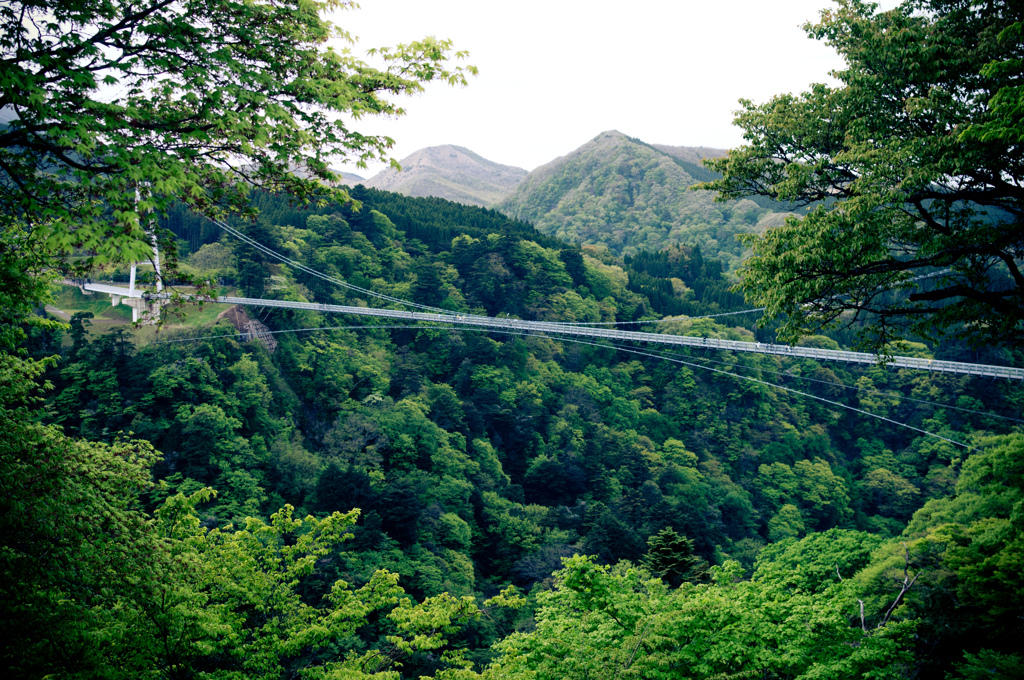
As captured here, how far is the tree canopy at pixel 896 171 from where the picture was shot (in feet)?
13.0

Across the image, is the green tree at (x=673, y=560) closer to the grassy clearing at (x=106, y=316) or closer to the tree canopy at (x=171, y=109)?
the tree canopy at (x=171, y=109)

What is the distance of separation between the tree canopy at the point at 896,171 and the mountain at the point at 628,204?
1914 inches

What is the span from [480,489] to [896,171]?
64.5 feet

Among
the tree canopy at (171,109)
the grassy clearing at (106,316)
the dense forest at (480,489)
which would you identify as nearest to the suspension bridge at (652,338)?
the dense forest at (480,489)

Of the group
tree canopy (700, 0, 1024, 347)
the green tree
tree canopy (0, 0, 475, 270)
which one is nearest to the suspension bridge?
the green tree

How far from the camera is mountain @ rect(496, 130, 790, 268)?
59406mm

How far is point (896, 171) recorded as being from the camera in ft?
13.1

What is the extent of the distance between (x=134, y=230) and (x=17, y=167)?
3.00 feet

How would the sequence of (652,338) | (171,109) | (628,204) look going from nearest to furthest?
1. (171,109)
2. (652,338)
3. (628,204)

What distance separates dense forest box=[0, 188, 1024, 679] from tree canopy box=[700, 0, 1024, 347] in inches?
125

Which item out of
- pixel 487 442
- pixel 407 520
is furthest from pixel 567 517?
pixel 407 520

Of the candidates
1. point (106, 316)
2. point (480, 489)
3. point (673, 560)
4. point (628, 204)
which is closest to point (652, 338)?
point (480, 489)

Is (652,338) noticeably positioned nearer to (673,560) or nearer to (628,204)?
(673,560)

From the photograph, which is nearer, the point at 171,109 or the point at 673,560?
the point at 171,109
